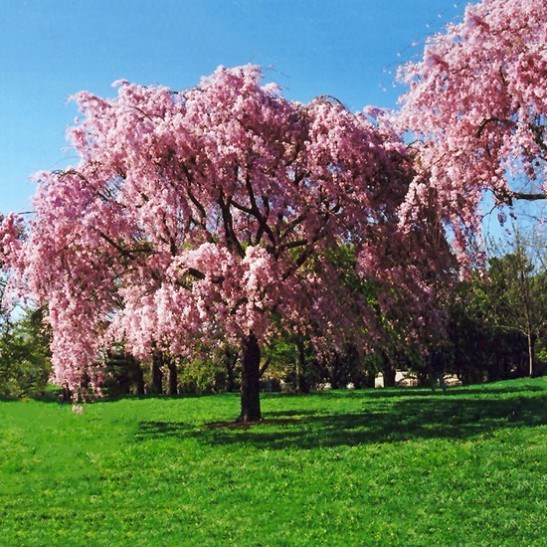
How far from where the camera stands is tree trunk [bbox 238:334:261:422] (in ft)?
78.0

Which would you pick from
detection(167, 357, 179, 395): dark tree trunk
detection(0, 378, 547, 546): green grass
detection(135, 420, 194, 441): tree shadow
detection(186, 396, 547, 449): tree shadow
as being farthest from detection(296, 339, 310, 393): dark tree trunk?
detection(0, 378, 547, 546): green grass

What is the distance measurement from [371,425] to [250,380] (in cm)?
461

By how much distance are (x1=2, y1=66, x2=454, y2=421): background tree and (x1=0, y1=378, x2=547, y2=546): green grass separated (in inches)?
122

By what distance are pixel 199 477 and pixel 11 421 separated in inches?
617

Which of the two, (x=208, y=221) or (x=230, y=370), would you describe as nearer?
(x=208, y=221)

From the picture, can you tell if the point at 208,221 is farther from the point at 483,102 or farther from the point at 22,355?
the point at 22,355

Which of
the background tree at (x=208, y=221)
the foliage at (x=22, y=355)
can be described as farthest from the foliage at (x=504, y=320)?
the foliage at (x=22, y=355)

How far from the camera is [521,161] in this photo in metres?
16.3

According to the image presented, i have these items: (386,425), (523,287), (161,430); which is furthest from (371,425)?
(523,287)

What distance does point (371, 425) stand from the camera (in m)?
21.5

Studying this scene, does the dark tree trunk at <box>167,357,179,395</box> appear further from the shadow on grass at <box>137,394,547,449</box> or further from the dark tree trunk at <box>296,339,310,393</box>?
the shadow on grass at <box>137,394,547,449</box>

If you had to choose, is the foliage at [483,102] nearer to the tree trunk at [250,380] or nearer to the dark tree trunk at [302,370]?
the tree trunk at [250,380]

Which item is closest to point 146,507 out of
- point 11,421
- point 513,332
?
point 11,421

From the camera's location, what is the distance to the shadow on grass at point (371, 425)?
61.6 feet
